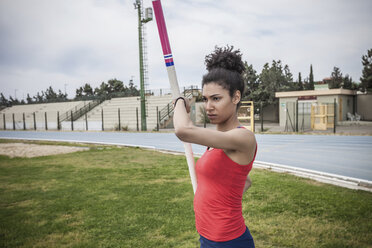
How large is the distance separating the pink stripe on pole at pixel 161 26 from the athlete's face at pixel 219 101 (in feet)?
1.14

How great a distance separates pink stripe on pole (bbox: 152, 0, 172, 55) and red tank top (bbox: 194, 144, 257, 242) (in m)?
0.70

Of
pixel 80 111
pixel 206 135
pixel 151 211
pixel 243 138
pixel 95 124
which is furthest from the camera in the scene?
pixel 80 111

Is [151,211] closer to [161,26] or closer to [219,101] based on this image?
[219,101]

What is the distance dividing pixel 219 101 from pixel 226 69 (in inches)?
8.3

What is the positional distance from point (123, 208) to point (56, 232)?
124 cm

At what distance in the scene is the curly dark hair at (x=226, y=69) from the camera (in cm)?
160

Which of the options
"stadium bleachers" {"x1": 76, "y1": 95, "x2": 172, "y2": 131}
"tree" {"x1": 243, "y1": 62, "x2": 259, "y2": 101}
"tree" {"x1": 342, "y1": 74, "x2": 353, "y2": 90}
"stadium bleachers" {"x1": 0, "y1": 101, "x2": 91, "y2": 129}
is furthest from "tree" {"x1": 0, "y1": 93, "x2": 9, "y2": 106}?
"tree" {"x1": 342, "y1": 74, "x2": 353, "y2": 90}

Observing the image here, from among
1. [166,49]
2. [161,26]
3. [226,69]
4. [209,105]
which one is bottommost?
[209,105]

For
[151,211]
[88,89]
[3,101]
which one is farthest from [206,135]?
[88,89]

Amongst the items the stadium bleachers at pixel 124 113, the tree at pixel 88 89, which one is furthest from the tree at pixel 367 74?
the tree at pixel 88 89

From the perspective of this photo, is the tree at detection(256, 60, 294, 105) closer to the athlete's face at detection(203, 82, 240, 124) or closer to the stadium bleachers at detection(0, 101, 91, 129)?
the stadium bleachers at detection(0, 101, 91, 129)

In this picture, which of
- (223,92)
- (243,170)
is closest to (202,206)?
(243,170)

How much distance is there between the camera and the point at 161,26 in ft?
5.46

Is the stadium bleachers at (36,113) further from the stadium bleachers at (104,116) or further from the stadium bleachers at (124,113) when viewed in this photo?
the stadium bleachers at (124,113)
